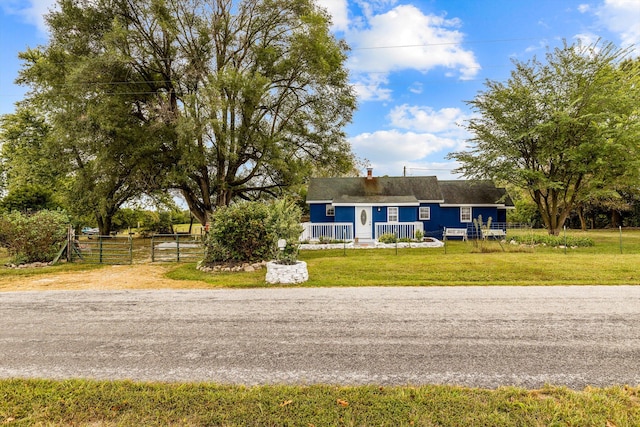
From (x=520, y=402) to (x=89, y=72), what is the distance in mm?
19981

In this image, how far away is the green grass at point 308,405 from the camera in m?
2.87

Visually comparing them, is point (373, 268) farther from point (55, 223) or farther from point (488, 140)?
point (488, 140)

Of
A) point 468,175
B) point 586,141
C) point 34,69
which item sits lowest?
point 468,175

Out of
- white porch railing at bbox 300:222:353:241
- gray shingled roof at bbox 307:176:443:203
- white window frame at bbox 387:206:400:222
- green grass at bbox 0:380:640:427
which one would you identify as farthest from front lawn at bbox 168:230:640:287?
gray shingled roof at bbox 307:176:443:203

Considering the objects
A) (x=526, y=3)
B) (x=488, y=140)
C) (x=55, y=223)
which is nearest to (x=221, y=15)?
(x=55, y=223)

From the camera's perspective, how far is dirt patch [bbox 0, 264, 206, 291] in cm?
922

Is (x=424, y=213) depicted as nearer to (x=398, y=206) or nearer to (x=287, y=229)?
(x=398, y=206)

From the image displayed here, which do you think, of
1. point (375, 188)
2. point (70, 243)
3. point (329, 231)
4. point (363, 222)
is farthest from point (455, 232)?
point (70, 243)

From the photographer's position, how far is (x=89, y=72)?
601 inches

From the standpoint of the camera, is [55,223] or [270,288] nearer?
[270,288]

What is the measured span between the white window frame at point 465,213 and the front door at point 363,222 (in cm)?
742

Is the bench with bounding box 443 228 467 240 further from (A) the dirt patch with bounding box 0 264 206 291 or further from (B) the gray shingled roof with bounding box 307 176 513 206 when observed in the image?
(A) the dirt patch with bounding box 0 264 206 291

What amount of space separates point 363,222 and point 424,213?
5.38 metres

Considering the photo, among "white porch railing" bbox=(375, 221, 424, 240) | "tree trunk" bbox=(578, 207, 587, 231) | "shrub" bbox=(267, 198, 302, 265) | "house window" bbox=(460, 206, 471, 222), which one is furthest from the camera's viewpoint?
"tree trunk" bbox=(578, 207, 587, 231)
